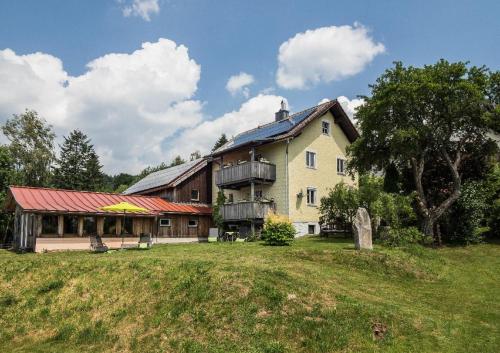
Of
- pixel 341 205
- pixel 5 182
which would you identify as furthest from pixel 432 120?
pixel 5 182

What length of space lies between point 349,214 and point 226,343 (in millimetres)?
17095

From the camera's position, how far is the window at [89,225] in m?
28.7

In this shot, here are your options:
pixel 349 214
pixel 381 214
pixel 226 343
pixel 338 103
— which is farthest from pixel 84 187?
pixel 226 343

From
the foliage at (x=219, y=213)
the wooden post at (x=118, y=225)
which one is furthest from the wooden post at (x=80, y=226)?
the foliage at (x=219, y=213)

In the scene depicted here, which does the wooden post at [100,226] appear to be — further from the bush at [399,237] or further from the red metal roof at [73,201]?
the bush at [399,237]

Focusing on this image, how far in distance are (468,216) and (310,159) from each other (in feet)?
46.6

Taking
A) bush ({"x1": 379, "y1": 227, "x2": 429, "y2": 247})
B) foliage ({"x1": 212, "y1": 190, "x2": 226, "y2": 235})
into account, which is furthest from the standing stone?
foliage ({"x1": 212, "y1": 190, "x2": 226, "y2": 235})

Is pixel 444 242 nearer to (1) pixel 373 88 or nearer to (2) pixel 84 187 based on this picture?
(1) pixel 373 88

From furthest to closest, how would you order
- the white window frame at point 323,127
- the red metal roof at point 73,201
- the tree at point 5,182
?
the tree at point 5,182
the white window frame at point 323,127
the red metal roof at point 73,201

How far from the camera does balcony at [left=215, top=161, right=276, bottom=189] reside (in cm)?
3119

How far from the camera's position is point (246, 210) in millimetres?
30594

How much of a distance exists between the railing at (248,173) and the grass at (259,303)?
13437 millimetres

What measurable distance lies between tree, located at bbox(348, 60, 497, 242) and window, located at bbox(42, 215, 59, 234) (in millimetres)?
20732

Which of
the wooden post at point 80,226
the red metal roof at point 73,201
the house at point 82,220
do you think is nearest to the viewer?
the red metal roof at point 73,201
